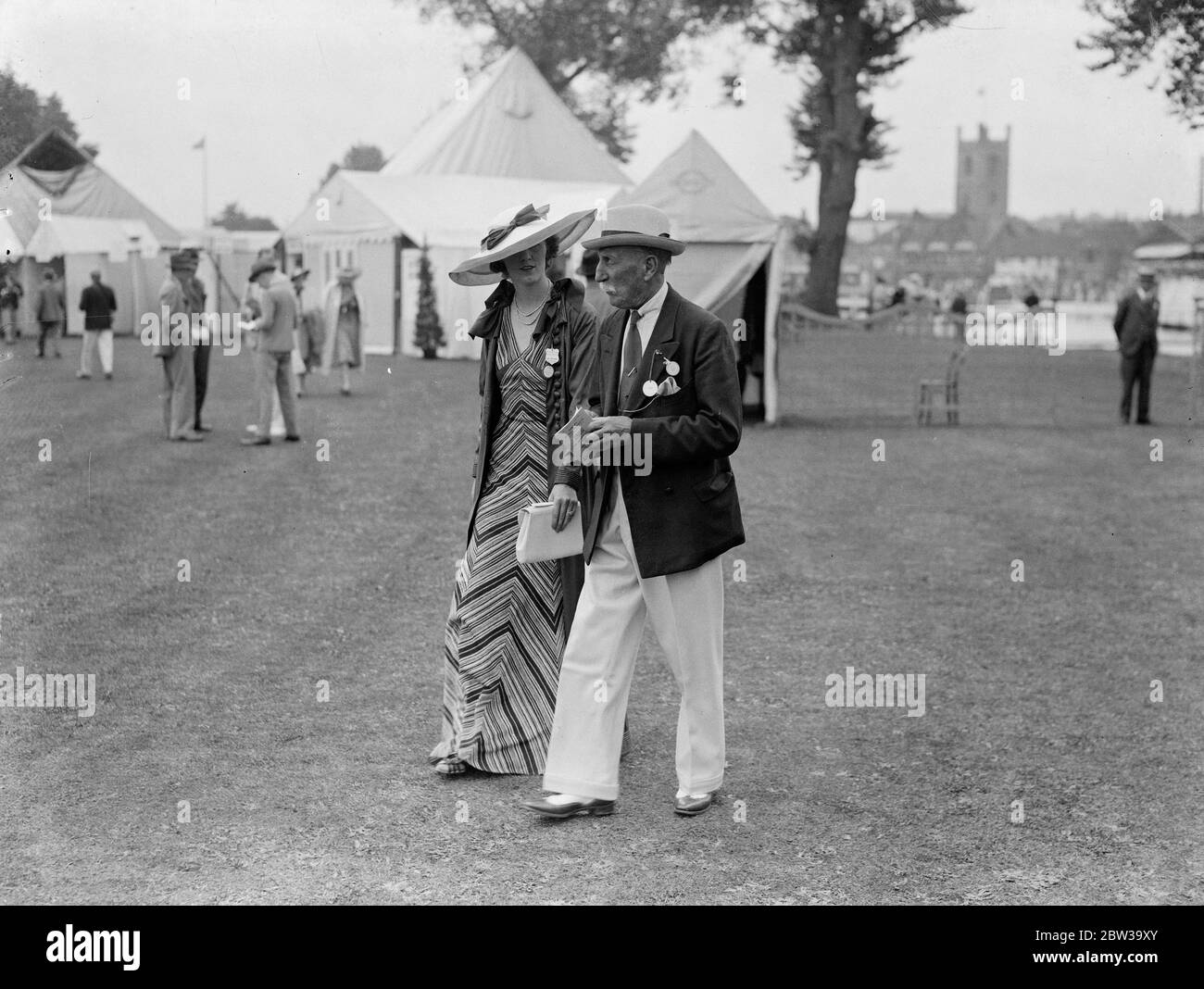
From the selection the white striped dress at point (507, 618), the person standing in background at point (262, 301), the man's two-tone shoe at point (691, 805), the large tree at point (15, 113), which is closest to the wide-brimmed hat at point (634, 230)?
the white striped dress at point (507, 618)

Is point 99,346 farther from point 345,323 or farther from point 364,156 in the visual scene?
point 364,156

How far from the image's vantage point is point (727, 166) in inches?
701

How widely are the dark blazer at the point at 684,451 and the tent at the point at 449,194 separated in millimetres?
21651

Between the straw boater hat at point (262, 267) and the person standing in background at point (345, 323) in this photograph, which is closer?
the straw boater hat at point (262, 267)

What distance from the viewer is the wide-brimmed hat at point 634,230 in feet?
15.9

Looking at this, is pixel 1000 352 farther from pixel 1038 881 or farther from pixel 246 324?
pixel 1038 881

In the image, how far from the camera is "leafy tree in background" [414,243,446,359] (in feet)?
93.0

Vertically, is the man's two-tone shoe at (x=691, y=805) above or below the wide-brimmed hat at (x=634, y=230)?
below

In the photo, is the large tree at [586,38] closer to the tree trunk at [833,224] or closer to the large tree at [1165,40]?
the tree trunk at [833,224]

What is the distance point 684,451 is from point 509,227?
3.84ft

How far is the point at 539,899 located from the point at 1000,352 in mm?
35473

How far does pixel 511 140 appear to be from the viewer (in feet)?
107
